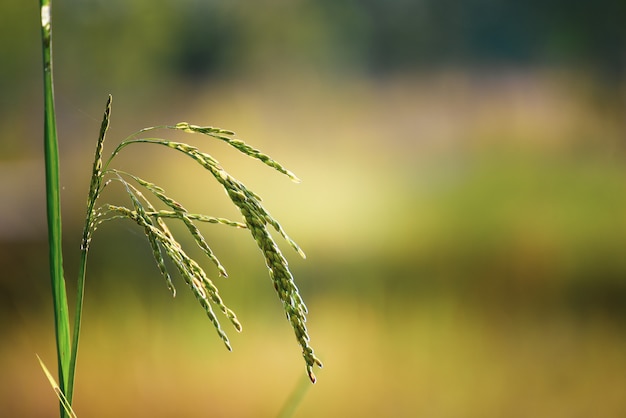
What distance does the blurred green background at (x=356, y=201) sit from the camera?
1.21 metres

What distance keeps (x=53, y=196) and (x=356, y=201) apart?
52.0 inches

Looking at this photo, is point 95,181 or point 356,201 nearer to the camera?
point 95,181

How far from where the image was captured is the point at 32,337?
1284 mm

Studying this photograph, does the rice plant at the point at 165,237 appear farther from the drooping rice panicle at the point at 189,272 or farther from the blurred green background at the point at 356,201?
the blurred green background at the point at 356,201

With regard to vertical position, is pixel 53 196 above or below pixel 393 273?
above

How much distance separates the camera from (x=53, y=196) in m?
0.18

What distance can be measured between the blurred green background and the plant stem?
991 mm

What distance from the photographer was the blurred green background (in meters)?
1.21

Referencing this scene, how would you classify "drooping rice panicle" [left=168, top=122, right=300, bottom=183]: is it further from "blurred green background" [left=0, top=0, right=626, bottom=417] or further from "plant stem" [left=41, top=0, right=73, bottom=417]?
"blurred green background" [left=0, top=0, right=626, bottom=417]

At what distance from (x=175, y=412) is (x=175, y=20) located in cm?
98

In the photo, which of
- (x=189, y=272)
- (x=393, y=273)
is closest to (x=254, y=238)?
(x=189, y=272)

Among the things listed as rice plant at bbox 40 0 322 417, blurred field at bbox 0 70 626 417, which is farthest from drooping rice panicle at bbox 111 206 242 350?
blurred field at bbox 0 70 626 417

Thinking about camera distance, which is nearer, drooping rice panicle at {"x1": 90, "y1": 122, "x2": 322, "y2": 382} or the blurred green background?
drooping rice panicle at {"x1": 90, "y1": 122, "x2": 322, "y2": 382}

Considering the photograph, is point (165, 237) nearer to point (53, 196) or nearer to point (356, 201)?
point (53, 196)
